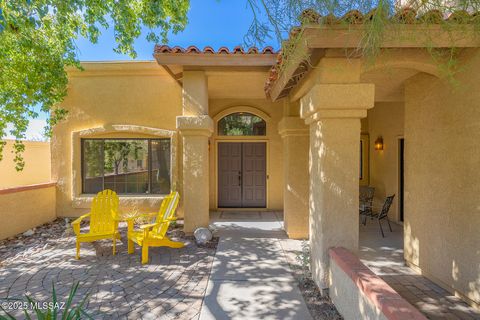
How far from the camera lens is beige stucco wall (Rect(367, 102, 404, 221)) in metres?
6.78

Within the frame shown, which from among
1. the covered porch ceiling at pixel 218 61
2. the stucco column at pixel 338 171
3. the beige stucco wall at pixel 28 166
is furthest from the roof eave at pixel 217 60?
the beige stucco wall at pixel 28 166

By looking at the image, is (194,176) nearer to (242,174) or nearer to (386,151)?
(242,174)

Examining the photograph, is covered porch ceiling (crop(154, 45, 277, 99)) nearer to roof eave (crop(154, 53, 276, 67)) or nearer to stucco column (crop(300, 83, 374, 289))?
roof eave (crop(154, 53, 276, 67))

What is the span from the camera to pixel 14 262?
438 centimetres

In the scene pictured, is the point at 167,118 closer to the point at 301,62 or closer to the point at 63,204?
the point at 63,204

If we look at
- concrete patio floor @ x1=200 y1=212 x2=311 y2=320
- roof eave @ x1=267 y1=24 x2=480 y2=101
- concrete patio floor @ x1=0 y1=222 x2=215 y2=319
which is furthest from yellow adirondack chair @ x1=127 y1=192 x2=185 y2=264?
roof eave @ x1=267 y1=24 x2=480 y2=101

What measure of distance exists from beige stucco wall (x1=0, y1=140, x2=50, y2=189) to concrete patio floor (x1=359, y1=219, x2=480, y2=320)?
1244cm

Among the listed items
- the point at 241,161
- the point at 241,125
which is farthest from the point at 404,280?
the point at 241,125

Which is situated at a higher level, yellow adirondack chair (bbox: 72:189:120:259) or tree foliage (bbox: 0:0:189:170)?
tree foliage (bbox: 0:0:189:170)

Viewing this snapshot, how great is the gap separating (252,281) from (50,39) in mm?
6784

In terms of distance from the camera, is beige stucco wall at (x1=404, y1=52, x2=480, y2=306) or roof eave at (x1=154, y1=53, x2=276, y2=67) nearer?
beige stucco wall at (x1=404, y1=52, x2=480, y2=306)

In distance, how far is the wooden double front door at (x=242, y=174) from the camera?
27.3 feet

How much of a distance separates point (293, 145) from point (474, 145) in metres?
2.92

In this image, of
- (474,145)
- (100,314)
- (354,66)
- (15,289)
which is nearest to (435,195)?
(474,145)
